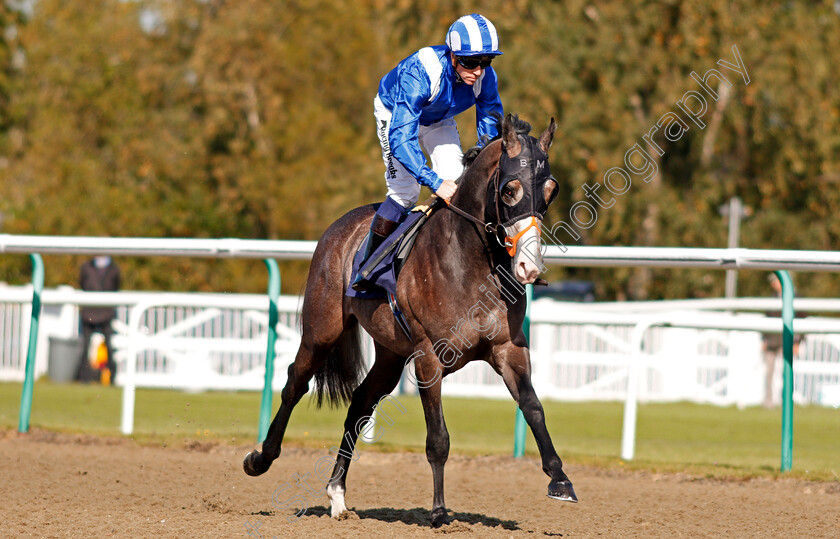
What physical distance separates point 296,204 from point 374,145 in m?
2.67

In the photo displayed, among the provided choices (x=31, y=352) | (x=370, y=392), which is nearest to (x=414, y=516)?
(x=370, y=392)

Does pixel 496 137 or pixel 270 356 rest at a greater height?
pixel 496 137

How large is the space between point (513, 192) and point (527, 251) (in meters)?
0.30

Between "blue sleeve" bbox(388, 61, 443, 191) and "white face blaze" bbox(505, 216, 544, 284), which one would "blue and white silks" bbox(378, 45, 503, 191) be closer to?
"blue sleeve" bbox(388, 61, 443, 191)

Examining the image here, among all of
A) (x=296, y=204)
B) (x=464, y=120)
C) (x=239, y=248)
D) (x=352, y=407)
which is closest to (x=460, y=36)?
(x=352, y=407)

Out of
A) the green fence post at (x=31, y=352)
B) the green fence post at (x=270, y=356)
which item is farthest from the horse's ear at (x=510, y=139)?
the green fence post at (x=31, y=352)

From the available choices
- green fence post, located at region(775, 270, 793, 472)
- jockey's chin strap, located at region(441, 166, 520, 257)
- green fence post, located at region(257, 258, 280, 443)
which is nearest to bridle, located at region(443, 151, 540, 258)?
jockey's chin strap, located at region(441, 166, 520, 257)

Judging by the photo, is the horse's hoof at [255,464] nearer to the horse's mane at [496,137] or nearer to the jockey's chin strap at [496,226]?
the jockey's chin strap at [496,226]

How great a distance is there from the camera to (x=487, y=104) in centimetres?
521

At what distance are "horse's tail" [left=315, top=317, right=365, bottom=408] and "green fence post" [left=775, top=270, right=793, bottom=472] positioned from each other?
257cm

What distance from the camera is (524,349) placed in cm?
466

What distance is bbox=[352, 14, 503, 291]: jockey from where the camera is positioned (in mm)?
4836

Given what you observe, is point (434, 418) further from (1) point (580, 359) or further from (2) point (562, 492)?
(1) point (580, 359)

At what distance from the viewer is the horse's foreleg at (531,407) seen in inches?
169
